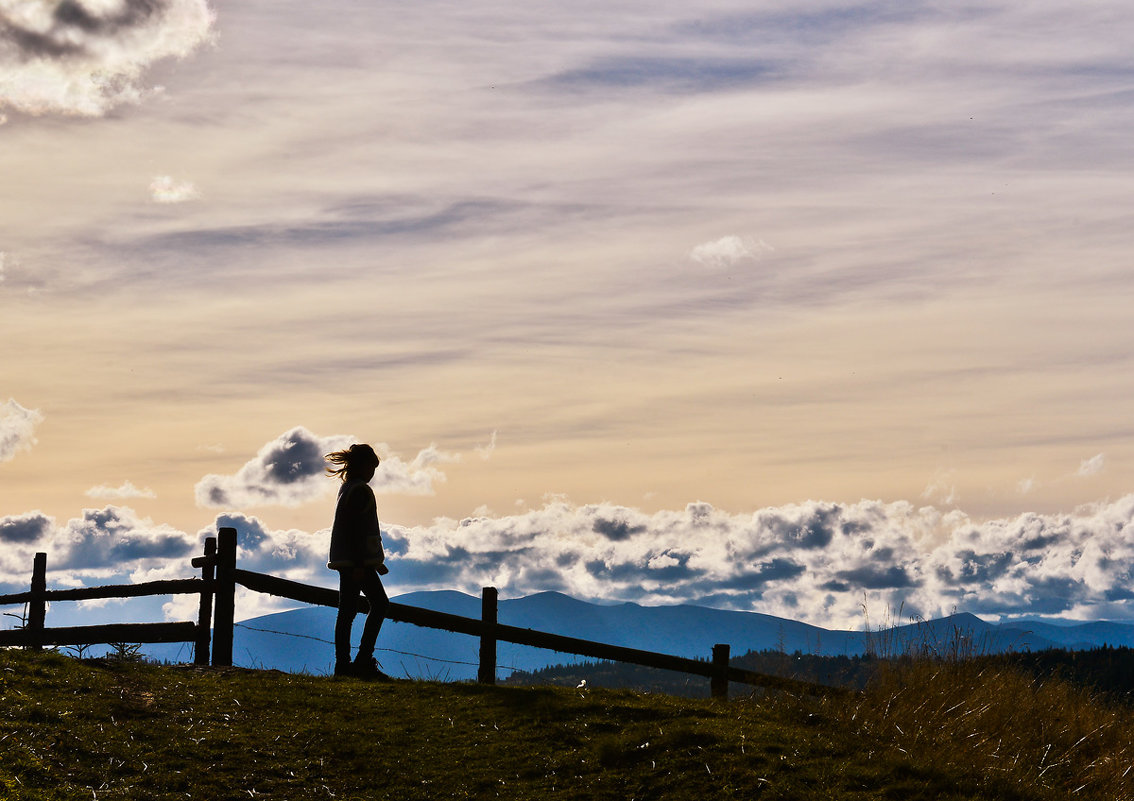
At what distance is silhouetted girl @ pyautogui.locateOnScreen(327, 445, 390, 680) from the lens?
14.0m

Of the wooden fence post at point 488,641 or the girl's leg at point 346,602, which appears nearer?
the girl's leg at point 346,602

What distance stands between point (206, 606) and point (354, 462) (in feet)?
12.7

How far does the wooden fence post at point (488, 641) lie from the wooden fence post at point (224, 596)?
12.9 ft

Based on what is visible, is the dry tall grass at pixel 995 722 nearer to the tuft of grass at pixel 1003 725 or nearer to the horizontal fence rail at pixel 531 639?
the tuft of grass at pixel 1003 725

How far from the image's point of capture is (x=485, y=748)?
11.3 m

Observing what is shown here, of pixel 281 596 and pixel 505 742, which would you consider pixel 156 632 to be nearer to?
pixel 281 596

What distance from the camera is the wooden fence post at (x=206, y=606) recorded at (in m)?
16.0

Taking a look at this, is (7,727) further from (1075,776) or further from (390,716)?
(1075,776)

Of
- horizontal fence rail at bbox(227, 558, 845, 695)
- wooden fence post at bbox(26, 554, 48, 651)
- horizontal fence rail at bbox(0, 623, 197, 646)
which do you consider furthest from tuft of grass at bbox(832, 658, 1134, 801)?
wooden fence post at bbox(26, 554, 48, 651)

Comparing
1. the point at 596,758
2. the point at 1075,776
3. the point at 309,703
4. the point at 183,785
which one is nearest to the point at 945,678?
the point at 1075,776

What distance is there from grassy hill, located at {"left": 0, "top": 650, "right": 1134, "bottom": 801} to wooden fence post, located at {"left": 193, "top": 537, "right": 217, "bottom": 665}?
1.45 metres

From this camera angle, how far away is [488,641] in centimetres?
1482

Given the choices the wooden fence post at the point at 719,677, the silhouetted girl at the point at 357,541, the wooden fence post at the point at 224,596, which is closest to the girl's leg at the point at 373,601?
the silhouetted girl at the point at 357,541

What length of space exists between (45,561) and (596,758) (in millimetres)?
14735
